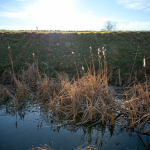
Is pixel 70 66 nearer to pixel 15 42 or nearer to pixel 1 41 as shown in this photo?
pixel 15 42

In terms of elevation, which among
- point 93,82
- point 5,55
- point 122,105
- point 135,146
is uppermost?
point 5,55

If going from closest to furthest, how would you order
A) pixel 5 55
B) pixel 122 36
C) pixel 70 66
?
pixel 70 66, pixel 5 55, pixel 122 36

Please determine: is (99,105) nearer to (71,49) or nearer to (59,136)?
(59,136)

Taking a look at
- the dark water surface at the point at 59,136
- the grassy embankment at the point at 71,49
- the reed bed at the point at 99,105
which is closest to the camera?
the dark water surface at the point at 59,136

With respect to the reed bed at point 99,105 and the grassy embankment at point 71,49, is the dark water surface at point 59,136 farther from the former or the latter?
the grassy embankment at point 71,49

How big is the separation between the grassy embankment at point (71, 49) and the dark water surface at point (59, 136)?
4.51m

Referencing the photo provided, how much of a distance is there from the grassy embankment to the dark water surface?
4.51 metres

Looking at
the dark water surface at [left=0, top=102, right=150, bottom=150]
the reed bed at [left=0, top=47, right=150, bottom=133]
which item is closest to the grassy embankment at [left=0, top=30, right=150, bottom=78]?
the reed bed at [left=0, top=47, right=150, bottom=133]

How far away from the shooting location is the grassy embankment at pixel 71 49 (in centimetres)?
996

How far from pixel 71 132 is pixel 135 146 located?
1480 mm

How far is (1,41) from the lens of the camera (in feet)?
43.7

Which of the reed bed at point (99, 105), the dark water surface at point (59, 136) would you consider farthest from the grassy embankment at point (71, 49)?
the dark water surface at point (59, 136)

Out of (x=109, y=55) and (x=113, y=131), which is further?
(x=109, y=55)

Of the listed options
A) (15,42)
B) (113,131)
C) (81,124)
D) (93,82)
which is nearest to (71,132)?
(81,124)
